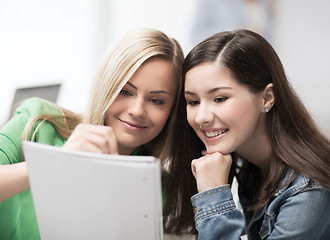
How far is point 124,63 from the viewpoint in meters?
1.00

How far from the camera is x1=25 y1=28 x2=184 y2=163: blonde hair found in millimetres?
Answer: 985

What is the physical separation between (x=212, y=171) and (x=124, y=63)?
15.2 inches

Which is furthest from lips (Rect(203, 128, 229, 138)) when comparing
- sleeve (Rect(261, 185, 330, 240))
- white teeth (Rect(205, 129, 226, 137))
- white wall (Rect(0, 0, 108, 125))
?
white wall (Rect(0, 0, 108, 125))

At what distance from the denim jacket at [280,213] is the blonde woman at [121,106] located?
0.29 metres

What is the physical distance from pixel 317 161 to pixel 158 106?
17.5 inches

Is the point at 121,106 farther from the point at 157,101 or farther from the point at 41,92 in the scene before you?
the point at 41,92

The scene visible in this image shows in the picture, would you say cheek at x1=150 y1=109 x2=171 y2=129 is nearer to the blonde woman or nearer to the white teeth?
the blonde woman

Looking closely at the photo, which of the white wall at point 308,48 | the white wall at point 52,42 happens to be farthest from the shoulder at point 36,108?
the white wall at point 308,48

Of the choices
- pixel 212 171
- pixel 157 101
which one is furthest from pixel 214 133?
pixel 157 101

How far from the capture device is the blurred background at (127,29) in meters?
1.74

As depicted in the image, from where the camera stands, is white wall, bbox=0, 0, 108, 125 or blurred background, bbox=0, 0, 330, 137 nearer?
blurred background, bbox=0, 0, 330, 137

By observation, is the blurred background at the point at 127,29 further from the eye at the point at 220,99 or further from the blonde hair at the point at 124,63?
the eye at the point at 220,99

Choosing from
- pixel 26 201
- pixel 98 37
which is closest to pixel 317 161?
pixel 26 201

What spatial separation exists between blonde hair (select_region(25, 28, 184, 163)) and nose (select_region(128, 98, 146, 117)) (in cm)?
5
